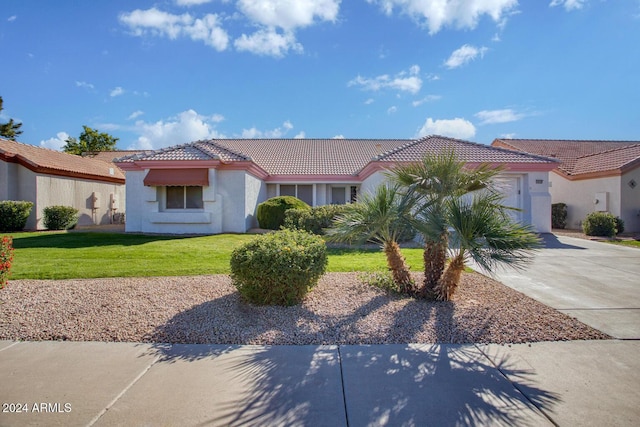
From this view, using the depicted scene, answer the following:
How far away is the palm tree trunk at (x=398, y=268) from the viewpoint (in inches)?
255

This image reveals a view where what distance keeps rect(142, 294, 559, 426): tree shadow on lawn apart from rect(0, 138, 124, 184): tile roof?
63.9 feet

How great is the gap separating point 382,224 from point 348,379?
3173 millimetres

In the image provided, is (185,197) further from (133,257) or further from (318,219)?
(318,219)

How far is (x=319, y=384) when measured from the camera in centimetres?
352

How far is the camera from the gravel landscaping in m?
4.69

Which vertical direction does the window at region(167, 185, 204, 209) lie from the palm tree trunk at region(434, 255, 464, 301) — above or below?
above

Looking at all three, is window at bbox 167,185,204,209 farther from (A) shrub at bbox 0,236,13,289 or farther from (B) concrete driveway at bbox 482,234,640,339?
(B) concrete driveway at bbox 482,234,640,339

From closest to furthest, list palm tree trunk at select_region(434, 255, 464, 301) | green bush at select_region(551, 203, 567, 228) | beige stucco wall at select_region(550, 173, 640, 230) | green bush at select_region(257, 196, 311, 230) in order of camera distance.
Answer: palm tree trunk at select_region(434, 255, 464, 301), green bush at select_region(257, 196, 311, 230), beige stucco wall at select_region(550, 173, 640, 230), green bush at select_region(551, 203, 567, 228)

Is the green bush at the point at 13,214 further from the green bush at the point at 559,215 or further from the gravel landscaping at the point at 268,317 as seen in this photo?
the green bush at the point at 559,215

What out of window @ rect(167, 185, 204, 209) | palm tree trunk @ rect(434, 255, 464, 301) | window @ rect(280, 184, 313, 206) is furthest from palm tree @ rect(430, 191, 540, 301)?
window @ rect(280, 184, 313, 206)

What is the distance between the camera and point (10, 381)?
11.7ft

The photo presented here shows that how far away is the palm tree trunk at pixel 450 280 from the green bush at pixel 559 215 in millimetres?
19231

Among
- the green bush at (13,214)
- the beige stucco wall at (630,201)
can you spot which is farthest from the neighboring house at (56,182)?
the beige stucco wall at (630,201)

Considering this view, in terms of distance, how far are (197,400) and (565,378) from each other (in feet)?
12.4
